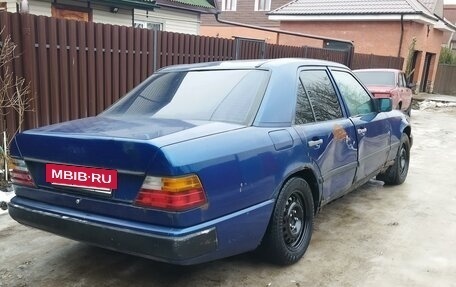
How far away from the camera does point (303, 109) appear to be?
3.69m

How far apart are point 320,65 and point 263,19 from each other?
24.9 m

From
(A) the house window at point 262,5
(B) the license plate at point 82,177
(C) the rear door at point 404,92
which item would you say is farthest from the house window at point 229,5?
(B) the license plate at point 82,177

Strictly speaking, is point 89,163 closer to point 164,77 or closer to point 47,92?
point 164,77

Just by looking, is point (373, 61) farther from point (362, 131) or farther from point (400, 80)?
point (362, 131)

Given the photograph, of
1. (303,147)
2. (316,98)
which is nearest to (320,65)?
(316,98)

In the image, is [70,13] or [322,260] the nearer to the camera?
[322,260]

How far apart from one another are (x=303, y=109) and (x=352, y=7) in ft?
66.0

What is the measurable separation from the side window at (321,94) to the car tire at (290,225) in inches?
28.6

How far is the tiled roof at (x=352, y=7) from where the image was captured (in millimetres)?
20719

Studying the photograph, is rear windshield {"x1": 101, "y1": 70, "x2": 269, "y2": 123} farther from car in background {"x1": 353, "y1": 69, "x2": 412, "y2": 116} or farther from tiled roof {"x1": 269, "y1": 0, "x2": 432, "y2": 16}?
tiled roof {"x1": 269, "y1": 0, "x2": 432, "y2": 16}

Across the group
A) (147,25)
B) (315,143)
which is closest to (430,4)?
(147,25)

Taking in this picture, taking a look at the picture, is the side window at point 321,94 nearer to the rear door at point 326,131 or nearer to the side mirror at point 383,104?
the rear door at point 326,131

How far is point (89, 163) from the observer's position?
2.76m

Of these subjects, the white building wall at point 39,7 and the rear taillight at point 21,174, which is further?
the white building wall at point 39,7
